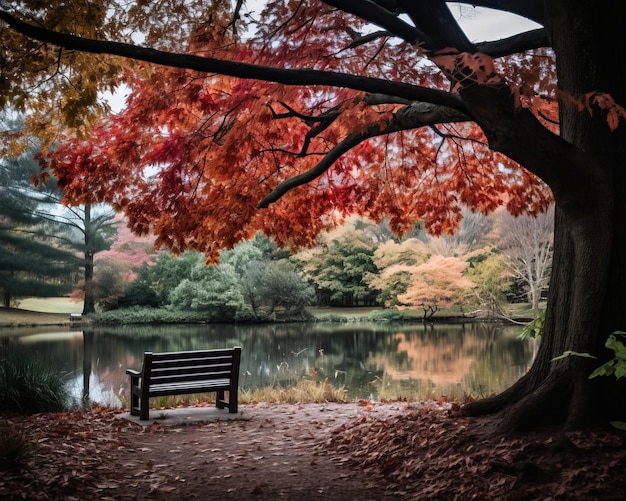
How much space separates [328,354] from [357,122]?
1542cm

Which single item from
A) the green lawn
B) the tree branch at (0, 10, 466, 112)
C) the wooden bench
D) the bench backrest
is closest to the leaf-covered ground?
the wooden bench

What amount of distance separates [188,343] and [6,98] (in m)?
18.8

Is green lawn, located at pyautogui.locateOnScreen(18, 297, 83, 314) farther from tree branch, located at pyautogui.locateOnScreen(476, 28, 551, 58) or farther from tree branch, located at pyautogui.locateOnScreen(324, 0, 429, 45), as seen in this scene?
tree branch, located at pyautogui.locateOnScreen(324, 0, 429, 45)

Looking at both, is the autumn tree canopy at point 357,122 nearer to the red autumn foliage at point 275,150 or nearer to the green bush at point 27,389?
the red autumn foliage at point 275,150

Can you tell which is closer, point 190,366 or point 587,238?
point 587,238

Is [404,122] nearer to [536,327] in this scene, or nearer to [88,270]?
[536,327]

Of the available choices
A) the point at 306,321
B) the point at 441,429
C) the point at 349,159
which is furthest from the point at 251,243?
the point at 441,429

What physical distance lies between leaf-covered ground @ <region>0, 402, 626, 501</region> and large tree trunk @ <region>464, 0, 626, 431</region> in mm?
282

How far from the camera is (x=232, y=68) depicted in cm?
390

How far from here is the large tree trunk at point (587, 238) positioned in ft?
14.9

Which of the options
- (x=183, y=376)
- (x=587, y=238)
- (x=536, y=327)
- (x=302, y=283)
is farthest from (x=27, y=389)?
(x=302, y=283)

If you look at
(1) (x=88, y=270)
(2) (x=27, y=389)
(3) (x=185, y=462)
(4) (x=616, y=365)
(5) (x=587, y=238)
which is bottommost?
(3) (x=185, y=462)

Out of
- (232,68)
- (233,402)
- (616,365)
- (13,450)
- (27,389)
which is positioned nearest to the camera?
(232,68)

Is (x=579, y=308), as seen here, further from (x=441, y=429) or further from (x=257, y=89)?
(x=257, y=89)
